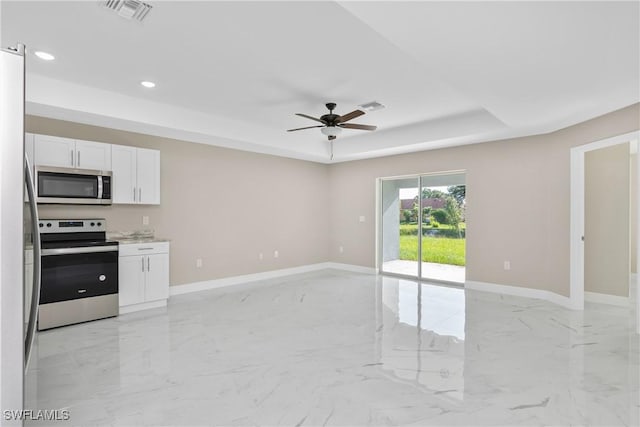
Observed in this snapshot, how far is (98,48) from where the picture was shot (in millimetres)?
2998

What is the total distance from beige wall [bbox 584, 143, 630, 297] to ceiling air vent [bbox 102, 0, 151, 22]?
220 inches

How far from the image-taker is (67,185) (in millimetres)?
3959

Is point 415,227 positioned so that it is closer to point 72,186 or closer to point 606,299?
point 606,299

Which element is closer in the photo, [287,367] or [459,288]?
[287,367]

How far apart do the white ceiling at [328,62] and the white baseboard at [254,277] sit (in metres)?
2.31

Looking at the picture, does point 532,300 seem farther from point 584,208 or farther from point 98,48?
point 98,48

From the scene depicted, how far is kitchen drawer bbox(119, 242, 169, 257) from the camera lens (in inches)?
165

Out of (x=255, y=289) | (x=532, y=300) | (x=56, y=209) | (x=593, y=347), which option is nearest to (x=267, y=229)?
(x=255, y=289)

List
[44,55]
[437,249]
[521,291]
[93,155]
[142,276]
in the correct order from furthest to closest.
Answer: [437,249] → [521,291] → [142,276] → [93,155] → [44,55]

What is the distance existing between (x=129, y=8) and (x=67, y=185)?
2496 mm

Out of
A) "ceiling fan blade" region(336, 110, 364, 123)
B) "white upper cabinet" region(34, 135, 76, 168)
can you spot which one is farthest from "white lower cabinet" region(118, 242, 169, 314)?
"ceiling fan blade" region(336, 110, 364, 123)

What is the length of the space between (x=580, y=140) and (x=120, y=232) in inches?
Answer: 241

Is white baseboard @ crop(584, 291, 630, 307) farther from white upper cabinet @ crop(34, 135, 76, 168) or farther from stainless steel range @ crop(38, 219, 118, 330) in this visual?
white upper cabinet @ crop(34, 135, 76, 168)

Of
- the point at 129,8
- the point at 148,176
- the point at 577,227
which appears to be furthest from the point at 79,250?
the point at 577,227
